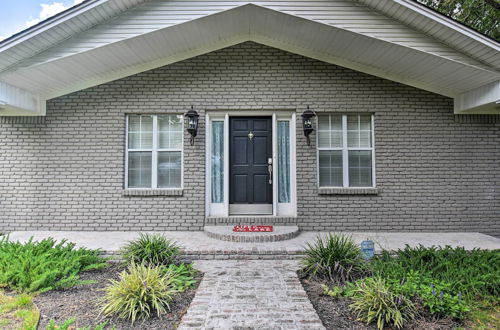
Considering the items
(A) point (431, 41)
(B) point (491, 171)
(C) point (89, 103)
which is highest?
(A) point (431, 41)

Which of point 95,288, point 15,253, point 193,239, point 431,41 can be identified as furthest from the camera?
point 193,239

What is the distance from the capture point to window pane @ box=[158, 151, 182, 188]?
19.2 ft

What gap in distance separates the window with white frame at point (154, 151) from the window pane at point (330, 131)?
2.83 m

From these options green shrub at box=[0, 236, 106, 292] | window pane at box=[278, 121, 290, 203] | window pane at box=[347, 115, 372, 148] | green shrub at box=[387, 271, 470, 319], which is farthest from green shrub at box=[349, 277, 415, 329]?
window pane at box=[347, 115, 372, 148]

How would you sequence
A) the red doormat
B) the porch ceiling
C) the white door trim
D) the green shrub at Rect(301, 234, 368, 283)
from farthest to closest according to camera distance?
the white door trim < the red doormat < the porch ceiling < the green shrub at Rect(301, 234, 368, 283)

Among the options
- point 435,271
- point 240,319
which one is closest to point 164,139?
point 240,319

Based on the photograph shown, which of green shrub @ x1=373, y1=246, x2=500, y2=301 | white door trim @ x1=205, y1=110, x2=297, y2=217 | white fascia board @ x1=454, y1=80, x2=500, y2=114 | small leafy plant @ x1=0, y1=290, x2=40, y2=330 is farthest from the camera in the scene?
white door trim @ x1=205, y1=110, x2=297, y2=217

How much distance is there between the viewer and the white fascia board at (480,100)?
487cm

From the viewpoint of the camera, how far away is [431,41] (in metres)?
4.62

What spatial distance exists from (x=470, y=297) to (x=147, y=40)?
18.3ft

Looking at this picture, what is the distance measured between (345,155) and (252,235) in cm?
253

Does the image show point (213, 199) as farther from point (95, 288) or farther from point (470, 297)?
point (470, 297)

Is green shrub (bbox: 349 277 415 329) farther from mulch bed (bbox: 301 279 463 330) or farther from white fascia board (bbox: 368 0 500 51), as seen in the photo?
white fascia board (bbox: 368 0 500 51)

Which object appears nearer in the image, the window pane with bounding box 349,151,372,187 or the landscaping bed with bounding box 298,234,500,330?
the landscaping bed with bounding box 298,234,500,330
